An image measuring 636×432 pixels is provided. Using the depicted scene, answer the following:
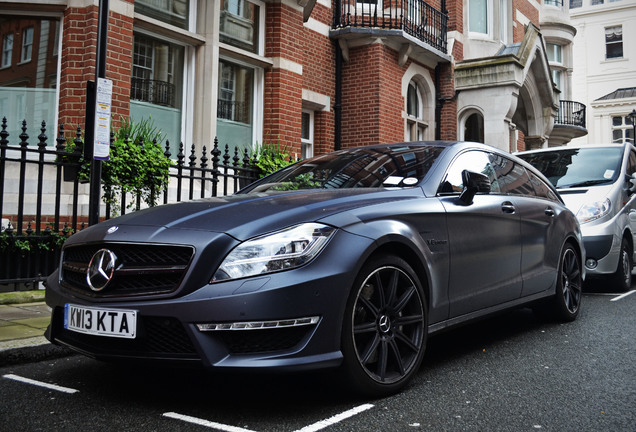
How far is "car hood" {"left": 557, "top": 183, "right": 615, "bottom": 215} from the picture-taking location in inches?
296

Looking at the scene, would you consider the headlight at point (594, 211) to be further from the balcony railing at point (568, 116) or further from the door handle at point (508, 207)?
the balcony railing at point (568, 116)

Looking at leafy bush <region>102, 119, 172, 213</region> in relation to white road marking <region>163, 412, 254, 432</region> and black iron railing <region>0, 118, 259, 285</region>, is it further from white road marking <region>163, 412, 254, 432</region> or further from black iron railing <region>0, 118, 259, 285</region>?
white road marking <region>163, 412, 254, 432</region>

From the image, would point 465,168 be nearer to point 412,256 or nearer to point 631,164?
point 412,256

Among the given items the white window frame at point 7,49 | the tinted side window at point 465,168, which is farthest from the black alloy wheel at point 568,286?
the white window frame at point 7,49

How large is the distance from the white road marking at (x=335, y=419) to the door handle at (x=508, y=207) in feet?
6.90

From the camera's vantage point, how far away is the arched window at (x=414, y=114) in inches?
608

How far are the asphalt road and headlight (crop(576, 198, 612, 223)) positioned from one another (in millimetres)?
3194

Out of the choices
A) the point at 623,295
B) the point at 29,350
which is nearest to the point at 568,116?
the point at 623,295

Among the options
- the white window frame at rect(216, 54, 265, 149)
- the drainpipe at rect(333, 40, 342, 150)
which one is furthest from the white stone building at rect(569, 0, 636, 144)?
the white window frame at rect(216, 54, 265, 149)

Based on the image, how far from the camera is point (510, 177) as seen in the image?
16.7 ft

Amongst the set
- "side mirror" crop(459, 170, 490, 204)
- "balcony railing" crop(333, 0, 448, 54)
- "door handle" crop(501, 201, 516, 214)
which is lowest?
"door handle" crop(501, 201, 516, 214)

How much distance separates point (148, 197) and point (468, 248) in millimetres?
4218

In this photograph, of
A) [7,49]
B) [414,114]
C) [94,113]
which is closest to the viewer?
[94,113]

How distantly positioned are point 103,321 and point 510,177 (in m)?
3.47
